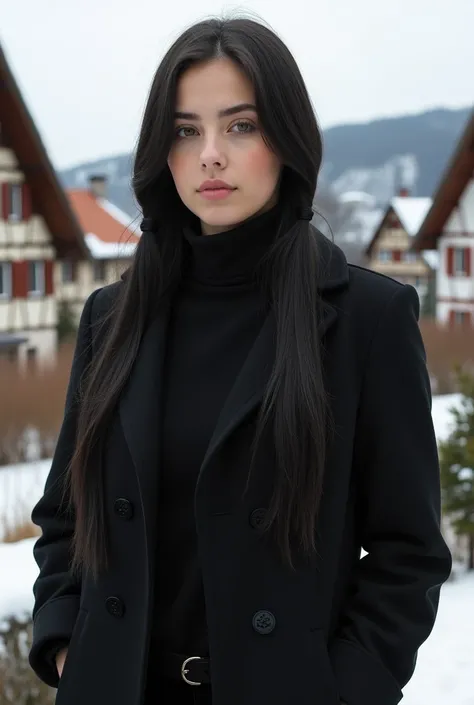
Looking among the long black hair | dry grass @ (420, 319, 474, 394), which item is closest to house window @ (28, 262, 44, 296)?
dry grass @ (420, 319, 474, 394)

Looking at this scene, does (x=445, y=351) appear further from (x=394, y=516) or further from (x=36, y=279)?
(x=394, y=516)

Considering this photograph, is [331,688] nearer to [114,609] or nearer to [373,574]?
[373,574]

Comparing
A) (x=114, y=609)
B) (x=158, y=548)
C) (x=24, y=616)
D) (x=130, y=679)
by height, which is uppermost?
(x=158, y=548)

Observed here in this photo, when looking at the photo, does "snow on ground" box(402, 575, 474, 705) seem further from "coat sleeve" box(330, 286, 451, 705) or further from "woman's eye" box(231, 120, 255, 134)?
"woman's eye" box(231, 120, 255, 134)

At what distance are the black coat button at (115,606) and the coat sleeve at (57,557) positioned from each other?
0.18 meters

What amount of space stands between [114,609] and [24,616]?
1768 mm

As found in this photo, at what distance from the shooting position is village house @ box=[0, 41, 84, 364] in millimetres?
21672

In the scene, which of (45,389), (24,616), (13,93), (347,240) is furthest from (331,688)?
(347,240)

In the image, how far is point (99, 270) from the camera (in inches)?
1341

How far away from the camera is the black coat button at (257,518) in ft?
6.12

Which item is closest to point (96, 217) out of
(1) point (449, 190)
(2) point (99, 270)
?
(2) point (99, 270)

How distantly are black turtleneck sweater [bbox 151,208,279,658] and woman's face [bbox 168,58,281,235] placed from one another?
0.07 meters

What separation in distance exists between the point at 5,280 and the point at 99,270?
10.9 m

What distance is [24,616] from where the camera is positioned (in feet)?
12.0
